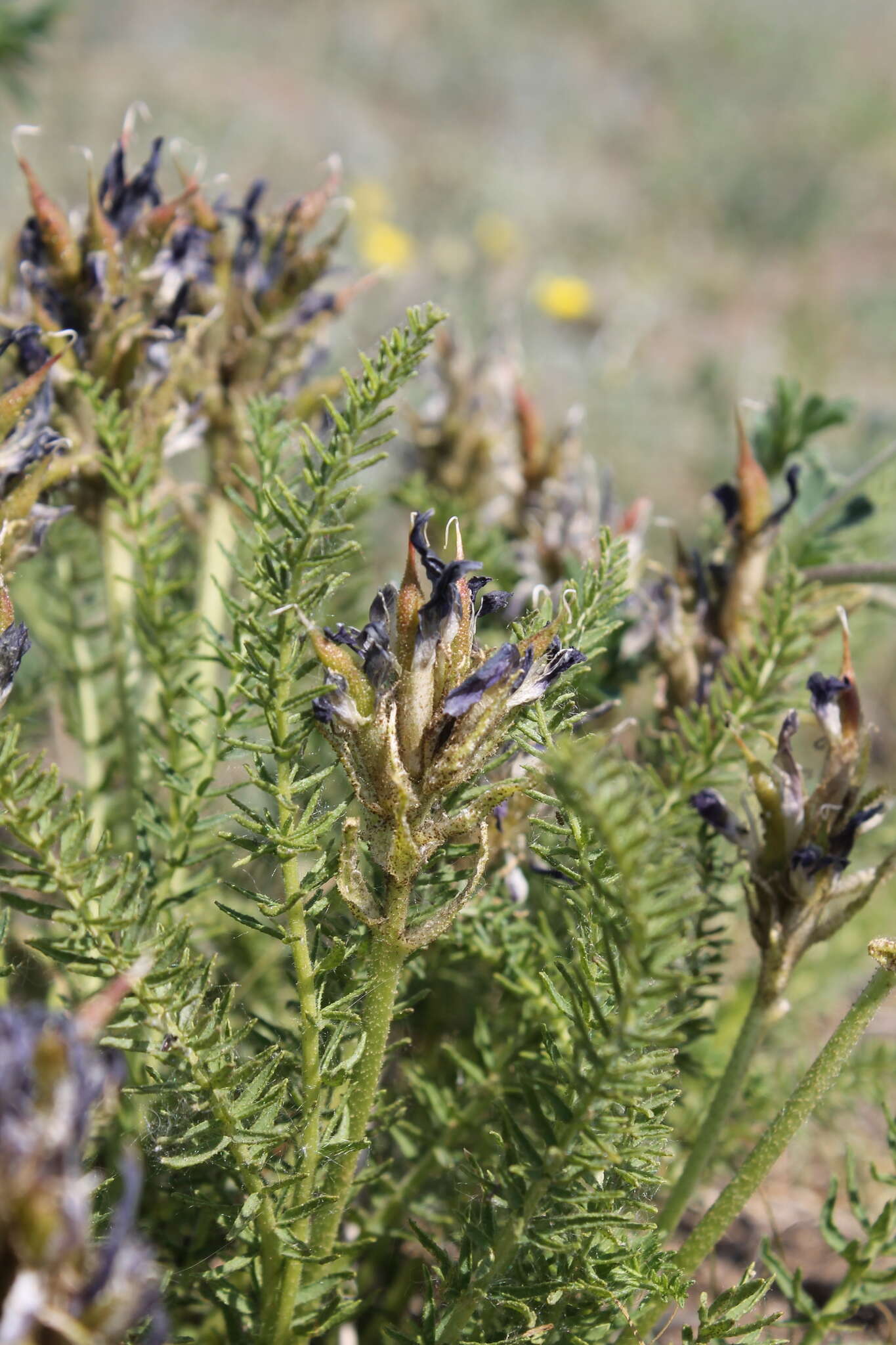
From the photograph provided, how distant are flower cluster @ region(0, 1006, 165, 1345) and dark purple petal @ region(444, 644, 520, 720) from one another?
0.31 meters

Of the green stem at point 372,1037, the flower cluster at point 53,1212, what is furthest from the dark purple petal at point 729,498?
the flower cluster at point 53,1212

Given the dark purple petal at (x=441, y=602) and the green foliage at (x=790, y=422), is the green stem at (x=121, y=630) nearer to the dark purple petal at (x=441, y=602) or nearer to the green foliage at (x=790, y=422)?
the dark purple petal at (x=441, y=602)

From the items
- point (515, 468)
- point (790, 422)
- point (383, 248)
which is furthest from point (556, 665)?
point (383, 248)

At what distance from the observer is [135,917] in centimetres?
81

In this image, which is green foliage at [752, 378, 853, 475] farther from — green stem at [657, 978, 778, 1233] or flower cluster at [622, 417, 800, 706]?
green stem at [657, 978, 778, 1233]

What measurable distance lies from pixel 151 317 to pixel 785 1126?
1021 mm

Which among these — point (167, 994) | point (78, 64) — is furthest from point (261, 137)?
point (167, 994)

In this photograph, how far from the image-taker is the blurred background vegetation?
258 inches

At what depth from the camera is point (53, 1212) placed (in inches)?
17.6

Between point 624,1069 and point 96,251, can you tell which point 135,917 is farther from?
point 96,251

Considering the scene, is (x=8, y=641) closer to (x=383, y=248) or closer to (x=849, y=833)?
(x=849, y=833)

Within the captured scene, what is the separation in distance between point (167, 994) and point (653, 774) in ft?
1.57

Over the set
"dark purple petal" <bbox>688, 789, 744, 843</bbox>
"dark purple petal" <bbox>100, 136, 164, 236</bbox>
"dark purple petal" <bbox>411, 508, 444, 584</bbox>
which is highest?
"dark purple petal" <bbox>100, 136, 164, 236</bbox>

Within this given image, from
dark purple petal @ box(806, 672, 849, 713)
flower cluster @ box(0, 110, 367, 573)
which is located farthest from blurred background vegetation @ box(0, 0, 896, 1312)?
dark purple petal @ box(806, 672, 849, 713)
